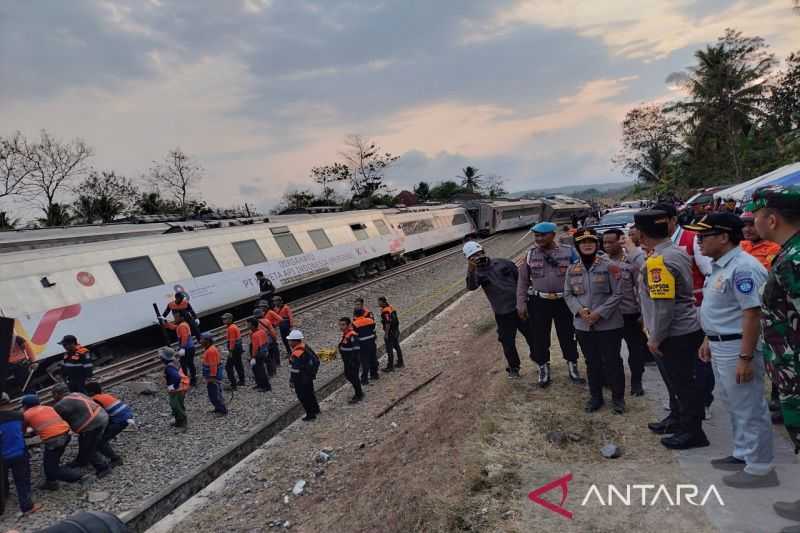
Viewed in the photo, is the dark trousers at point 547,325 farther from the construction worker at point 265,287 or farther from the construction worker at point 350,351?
the construction worker at point 265,287

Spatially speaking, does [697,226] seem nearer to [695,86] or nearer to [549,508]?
[549,508]

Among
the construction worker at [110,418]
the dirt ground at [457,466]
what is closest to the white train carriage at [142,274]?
the construction worker at [110,418]

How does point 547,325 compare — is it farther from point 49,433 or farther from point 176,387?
point 49,433

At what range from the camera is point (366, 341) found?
8.73 meters

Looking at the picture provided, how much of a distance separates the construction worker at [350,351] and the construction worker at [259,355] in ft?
4.95

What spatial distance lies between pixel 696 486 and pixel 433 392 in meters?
4.56

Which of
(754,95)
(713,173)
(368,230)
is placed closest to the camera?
(368,230)

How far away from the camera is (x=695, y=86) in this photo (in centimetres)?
3262

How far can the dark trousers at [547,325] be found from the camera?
5.61m

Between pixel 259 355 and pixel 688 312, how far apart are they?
6.55m

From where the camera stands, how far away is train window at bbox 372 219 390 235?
20803mm

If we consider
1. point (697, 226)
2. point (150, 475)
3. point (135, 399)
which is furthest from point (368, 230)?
point (697, 226)

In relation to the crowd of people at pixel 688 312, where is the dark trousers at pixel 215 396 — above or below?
below

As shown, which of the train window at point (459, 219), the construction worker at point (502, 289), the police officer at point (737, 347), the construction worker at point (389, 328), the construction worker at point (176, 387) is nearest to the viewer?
the police officer at point (737, 347)
